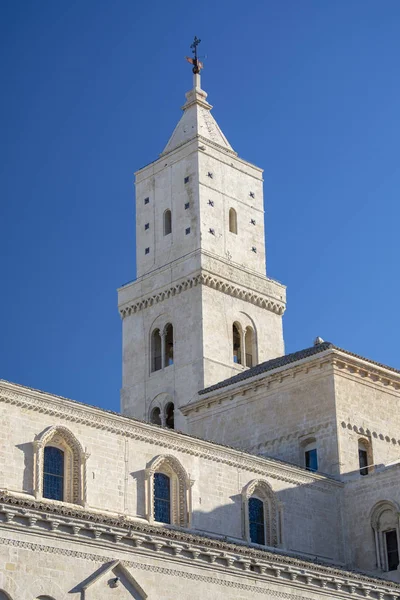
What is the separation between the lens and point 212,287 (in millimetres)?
56938

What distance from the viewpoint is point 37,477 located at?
33469 millimetres

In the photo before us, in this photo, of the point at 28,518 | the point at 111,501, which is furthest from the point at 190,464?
the point at 28,518

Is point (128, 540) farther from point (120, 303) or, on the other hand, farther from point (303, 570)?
point (120, 303)

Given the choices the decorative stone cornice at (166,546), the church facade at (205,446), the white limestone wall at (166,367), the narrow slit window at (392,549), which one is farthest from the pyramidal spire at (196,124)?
the decorative stone cornice at (166,546)

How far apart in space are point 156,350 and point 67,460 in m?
23.2

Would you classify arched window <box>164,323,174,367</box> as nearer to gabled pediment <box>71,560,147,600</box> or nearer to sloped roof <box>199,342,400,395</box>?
sloped roof <box>199,342,400,395</box>

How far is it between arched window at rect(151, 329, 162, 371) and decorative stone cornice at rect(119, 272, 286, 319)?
156 centimetres

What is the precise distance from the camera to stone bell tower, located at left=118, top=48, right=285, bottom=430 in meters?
55.9

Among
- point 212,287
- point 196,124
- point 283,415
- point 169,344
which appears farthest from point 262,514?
point 196,124

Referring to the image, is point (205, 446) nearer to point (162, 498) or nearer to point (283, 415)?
point (162, 498)

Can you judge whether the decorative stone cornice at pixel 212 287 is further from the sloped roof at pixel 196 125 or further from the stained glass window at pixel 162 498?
the stained glass window at pixel 162 498

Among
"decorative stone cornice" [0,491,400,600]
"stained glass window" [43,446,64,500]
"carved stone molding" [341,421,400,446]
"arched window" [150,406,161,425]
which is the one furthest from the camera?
"arched window" [150,406,161,425]

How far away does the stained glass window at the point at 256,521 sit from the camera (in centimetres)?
3962

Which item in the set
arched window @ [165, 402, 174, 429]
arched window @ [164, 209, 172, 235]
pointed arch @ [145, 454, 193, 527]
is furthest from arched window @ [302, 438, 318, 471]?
arched window @ [164, 209, 172, 235]
